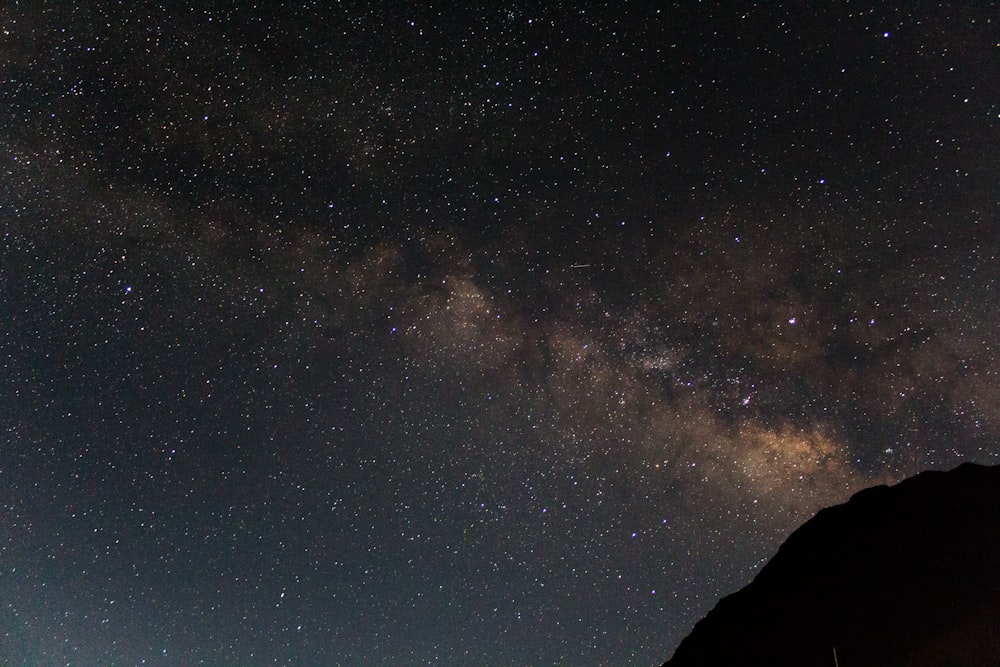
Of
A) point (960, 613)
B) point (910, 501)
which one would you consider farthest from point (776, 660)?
point (910, 501)

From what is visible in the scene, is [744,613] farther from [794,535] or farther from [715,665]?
[794,535]

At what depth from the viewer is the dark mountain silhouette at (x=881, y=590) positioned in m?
17.2

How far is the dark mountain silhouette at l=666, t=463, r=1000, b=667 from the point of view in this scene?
676 inches

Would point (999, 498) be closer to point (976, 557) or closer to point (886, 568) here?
point (976, 557)

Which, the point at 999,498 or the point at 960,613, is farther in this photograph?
the point at 999,498

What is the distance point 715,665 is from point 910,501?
8.19 m

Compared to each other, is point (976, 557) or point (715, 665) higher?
point (715, 665)

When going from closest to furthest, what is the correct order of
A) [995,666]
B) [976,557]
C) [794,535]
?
[995,666], [976,557], [794,535]

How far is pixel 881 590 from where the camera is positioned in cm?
1972

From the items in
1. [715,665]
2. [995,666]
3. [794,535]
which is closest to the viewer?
[995,666]

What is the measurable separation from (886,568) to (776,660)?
436cm

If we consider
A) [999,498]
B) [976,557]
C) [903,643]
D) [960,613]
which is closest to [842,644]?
[903,643]

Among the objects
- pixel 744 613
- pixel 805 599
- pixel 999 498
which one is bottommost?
pixel 999 498

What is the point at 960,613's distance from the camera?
17.2m
